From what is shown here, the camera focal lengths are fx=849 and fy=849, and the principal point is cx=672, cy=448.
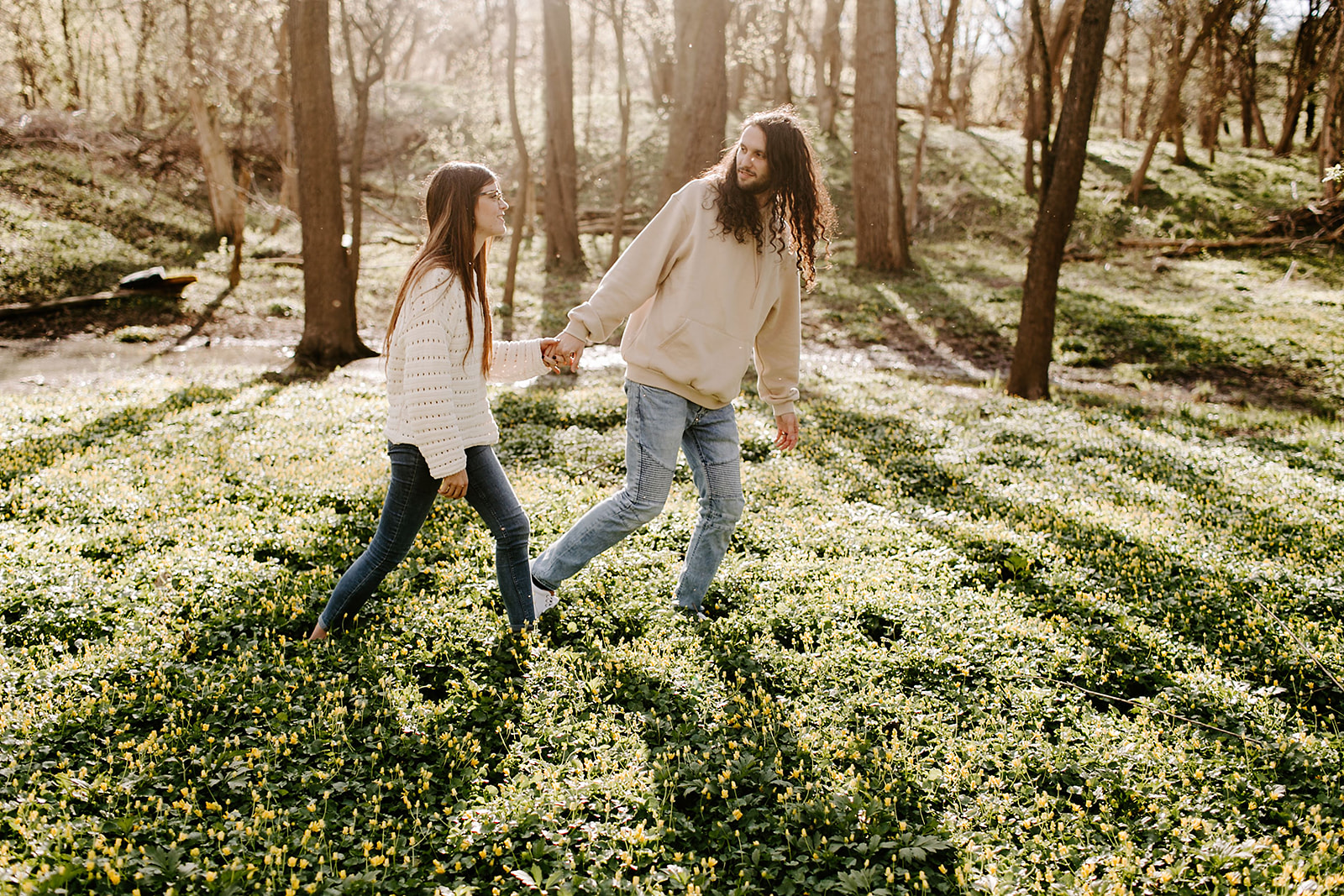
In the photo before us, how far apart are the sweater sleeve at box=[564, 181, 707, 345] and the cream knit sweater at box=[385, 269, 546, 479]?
52cm

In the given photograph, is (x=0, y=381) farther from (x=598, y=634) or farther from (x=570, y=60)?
(x=570, y=60)

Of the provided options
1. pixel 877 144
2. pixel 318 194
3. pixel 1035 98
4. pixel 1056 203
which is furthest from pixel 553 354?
pixel 1035 98

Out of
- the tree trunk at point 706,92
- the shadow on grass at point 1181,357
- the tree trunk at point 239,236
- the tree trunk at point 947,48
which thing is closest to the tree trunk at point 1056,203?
the shadow on grass at point 1181,357

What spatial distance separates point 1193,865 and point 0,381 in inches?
558

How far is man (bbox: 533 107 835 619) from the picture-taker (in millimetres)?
3961

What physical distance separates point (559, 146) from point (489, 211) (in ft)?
57.8

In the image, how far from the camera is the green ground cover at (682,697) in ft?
9.92

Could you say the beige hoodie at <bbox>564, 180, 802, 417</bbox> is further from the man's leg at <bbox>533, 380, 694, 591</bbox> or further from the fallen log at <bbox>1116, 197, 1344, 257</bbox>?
the fallen log at <bbox>1116, 197, 1344, 257</bbox>

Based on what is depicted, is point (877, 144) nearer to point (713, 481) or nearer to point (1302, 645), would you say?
point (1302, 645)

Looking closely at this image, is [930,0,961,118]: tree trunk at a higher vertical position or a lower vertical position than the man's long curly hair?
higher

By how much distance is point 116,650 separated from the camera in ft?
13.3

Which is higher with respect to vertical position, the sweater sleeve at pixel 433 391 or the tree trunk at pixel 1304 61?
the tree trunk at pixel 1304 61

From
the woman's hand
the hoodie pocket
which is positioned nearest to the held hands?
the hoodie pocket

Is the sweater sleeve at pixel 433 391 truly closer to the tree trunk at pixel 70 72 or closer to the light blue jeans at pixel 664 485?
the light blue jeans at pixel 664 485
